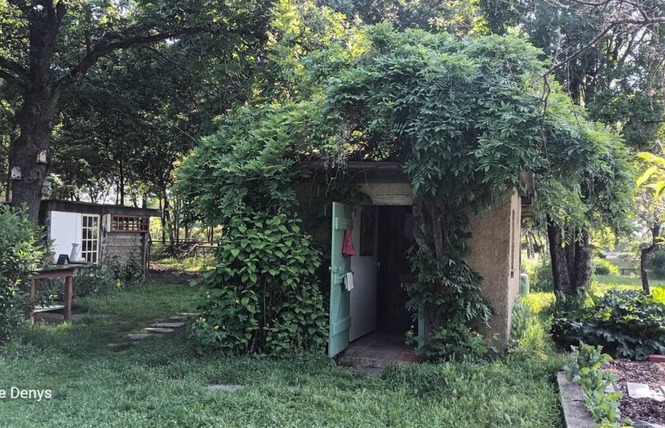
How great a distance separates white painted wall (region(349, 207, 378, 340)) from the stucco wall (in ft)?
5.12

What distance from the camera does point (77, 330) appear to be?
757 centimetres

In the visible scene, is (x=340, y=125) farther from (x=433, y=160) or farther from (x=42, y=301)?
(x=42, y=301)

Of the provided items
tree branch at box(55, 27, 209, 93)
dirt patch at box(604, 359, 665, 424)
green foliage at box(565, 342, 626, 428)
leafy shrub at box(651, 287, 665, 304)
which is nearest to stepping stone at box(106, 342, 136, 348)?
tree branch at box(55, 27, 209, 93)

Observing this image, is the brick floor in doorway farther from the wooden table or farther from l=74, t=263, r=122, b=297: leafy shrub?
l=74, t=263, r=122, b=297: leafy shrub

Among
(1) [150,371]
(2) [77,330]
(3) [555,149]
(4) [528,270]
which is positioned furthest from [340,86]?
(4) [528,270]

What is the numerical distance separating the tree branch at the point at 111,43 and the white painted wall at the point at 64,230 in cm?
386

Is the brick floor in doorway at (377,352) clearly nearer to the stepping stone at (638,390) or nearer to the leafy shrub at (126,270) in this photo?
the stepping stone at (638,390)

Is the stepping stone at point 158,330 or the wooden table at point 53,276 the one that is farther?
the stepping stone at point 158,330

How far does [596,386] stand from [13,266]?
6.45 metres

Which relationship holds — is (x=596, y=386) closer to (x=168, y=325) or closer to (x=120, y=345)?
(x=120, y=345)

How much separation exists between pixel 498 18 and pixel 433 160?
5.90 metres

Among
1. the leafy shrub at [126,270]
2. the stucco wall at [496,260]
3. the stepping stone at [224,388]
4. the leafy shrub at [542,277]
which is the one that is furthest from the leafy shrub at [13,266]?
the leafy shrub at [542,277]

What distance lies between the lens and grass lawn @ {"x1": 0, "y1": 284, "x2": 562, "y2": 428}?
3996mm

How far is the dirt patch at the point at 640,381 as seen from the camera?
4082 millimetres
